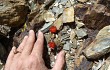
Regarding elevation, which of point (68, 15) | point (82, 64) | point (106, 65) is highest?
point (68, 15)

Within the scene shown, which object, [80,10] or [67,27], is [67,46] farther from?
[80,10]

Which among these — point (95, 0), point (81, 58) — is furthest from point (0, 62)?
point (95, 0)

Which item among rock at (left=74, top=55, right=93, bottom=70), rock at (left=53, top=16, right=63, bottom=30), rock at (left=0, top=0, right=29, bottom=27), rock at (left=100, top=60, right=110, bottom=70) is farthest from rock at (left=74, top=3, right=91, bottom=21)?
rock at (left=0, top=0, right=29, bottom=27)

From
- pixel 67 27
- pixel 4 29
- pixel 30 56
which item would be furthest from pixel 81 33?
pixel 4 29

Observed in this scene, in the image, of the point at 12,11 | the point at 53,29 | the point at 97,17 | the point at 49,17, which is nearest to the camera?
the point at 97,17

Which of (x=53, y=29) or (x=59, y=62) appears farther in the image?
(x=53, y=29)

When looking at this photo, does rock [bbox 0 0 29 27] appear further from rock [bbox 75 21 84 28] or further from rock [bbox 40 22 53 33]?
rock [bbox 75 21 84 28]

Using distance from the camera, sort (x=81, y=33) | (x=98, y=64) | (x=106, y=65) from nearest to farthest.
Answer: (x=106, y=65)
(x=98, y=64)
(x=81, y=33)
